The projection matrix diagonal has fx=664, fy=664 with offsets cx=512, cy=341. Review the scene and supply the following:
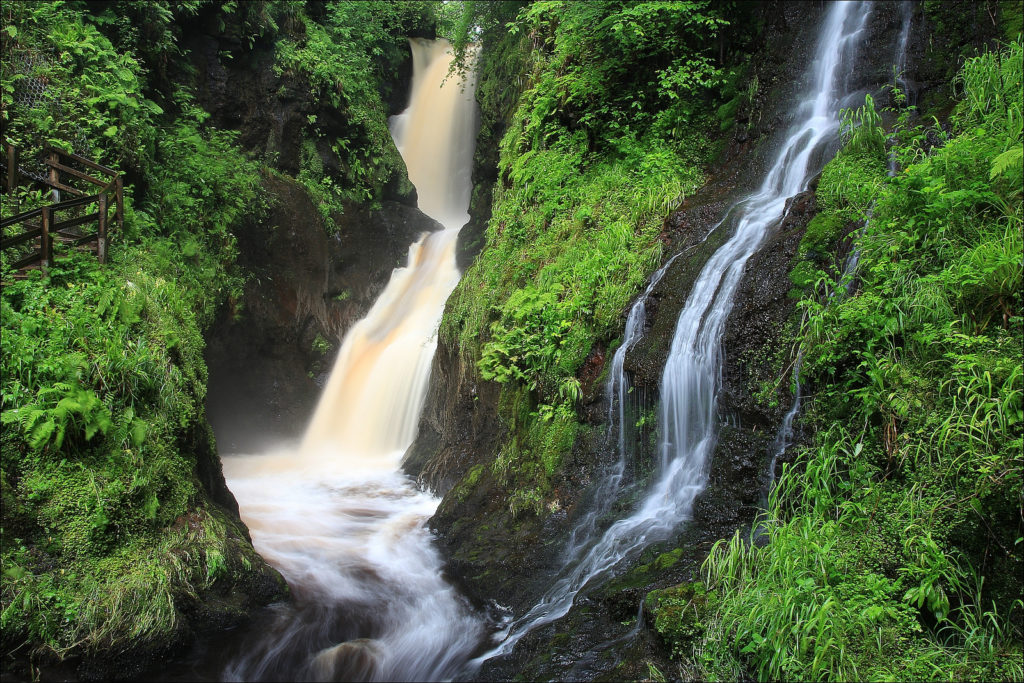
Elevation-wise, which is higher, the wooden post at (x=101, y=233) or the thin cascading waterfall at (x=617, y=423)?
the wooden post at (x=101, y=233)

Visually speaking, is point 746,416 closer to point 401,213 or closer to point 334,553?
point 334,553

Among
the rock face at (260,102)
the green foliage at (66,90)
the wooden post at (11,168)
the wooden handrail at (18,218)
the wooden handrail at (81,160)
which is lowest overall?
the wooden handrail at (18,218)

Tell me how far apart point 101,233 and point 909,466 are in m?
8.14

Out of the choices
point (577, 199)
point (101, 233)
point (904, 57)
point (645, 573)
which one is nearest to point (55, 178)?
point (101, 233)

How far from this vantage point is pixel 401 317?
44.3 ft

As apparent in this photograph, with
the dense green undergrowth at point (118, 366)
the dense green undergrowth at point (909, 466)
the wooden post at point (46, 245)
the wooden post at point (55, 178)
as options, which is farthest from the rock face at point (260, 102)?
the dense green undergrowth at point (909, 466)

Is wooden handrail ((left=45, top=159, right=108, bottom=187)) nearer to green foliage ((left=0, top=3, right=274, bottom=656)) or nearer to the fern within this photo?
green foliage ((left=0, top=3, right=274, bottom=656))

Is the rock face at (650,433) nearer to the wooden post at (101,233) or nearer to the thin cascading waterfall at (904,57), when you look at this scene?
the thin cascading waterfall at (904,57)

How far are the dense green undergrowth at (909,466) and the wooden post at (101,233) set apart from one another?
7.10 meters

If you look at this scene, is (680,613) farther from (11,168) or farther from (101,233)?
(11,168)

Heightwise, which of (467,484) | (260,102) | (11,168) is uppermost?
(260,102)

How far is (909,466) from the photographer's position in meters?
4.03

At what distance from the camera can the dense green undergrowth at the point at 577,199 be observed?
6992 mm

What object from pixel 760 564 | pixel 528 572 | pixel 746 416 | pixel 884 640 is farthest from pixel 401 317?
pixel 884 640
